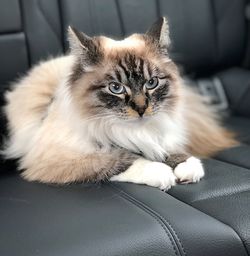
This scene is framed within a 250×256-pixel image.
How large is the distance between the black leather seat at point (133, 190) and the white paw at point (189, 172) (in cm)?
2

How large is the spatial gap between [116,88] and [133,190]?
273mm

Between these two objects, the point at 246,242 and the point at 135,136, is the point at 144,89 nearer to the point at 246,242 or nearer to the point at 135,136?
the point at 135,136

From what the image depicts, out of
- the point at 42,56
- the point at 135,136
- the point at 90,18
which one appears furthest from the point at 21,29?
the point at 135,136

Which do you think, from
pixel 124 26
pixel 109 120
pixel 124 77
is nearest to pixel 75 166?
pixel 109 120

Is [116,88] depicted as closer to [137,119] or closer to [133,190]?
[137,119]

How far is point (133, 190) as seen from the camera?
1271 mm

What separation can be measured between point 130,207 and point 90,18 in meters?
0.94

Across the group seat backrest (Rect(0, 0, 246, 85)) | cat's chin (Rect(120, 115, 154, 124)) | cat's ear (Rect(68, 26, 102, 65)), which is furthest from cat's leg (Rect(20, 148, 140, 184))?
seat backrest (Rect(0, 0, 246, 85))

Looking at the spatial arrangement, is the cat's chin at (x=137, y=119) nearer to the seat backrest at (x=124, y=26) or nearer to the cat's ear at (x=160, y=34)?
the cat's ear at (x=160, y=34)

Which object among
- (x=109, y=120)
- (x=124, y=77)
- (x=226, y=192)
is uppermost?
(x=124, y=77)

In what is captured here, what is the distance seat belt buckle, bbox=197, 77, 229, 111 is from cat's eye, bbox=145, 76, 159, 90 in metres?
0.69

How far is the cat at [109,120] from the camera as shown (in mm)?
1329

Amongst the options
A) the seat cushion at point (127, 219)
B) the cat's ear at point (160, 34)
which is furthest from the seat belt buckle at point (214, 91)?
the seat cushion at point (127, 219)

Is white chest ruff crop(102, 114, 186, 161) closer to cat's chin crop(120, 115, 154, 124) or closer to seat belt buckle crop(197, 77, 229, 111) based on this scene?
cat's chin crop(120, 115, 154, 124)
